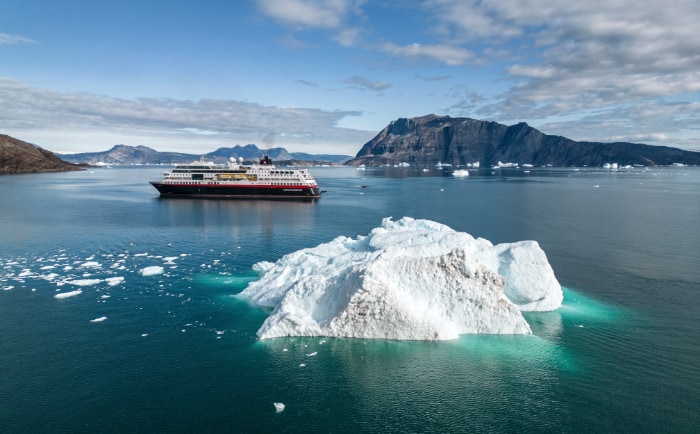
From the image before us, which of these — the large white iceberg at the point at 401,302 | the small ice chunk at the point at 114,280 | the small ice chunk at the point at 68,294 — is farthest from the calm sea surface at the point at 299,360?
the large white iceberg at the point at 401,302

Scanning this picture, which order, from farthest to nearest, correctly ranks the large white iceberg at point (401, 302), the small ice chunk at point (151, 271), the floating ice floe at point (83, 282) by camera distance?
the small ice chunk at point (151, 271)
the floating ice floe at point (83, 282)
the large white iceberg at point (401, 302)

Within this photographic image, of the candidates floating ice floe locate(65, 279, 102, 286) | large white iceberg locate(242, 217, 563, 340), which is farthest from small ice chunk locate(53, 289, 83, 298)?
large white iceberg locate(242, 217, 563, 340)

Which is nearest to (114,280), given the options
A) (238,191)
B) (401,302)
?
(401,302)

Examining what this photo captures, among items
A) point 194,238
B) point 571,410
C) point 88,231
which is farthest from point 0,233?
point 571,410

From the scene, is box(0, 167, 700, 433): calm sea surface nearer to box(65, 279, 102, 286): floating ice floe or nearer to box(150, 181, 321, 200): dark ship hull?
box(65, 279, 102, 286): floating ice floe

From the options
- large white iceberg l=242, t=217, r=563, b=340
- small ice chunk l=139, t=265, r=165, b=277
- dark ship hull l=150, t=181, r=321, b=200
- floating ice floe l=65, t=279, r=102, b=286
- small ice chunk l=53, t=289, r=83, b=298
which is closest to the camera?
large white iceberg l=242, t=217, r=563, b=340

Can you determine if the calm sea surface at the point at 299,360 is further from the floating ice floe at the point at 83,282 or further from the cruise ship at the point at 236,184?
the cruise ship at the point at 236,184

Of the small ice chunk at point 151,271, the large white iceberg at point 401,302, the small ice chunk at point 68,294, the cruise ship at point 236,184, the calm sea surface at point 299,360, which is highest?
the cruise ship at point 236,184

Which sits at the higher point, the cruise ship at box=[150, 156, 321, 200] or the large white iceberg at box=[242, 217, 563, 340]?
the cruise ship at box=[150, 156, 321, 200]
